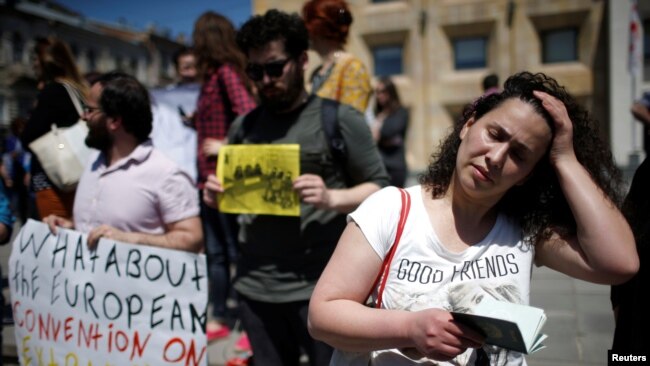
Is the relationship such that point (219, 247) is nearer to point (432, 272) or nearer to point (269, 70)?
point (269, 70)

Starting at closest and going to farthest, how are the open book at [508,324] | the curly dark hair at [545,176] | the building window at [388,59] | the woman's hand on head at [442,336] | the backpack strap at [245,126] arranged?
1. the open book at [508,324]
2. the woman's hand on head at [442,336]
3. the curly dark hair at [545,176]
4. the backpack strap at [245,126]
5. the building window at [388,59]

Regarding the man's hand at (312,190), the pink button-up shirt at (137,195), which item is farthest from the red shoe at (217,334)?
the man's hand at (312,190)

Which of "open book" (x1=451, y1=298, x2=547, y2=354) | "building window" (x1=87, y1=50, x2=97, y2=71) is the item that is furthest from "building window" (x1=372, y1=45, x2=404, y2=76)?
"building window" (x1=87, y1=50, x2=97, y2=71)

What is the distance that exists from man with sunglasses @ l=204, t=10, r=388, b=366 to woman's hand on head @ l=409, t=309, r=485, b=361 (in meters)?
0.99

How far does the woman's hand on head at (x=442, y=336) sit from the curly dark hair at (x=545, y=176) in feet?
1.57

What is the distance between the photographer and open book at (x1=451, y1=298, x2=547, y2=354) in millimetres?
1112

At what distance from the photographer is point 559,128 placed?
1.45m

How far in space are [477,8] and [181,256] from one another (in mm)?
20265

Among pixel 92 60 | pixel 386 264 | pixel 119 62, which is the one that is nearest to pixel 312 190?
pixel 386 264

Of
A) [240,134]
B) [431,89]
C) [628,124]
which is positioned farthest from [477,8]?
[240,134]

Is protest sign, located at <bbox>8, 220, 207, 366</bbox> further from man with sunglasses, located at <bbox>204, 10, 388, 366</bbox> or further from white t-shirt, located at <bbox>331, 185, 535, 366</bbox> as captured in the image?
white t-shirt, located at <bbox>331, 185, 535, 366</bbox>

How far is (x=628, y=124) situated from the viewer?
17.7m

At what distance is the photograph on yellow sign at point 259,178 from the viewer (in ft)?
7.18

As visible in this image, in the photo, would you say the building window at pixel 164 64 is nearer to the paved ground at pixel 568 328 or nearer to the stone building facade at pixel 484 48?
the stone building facade at pixel 484 48
